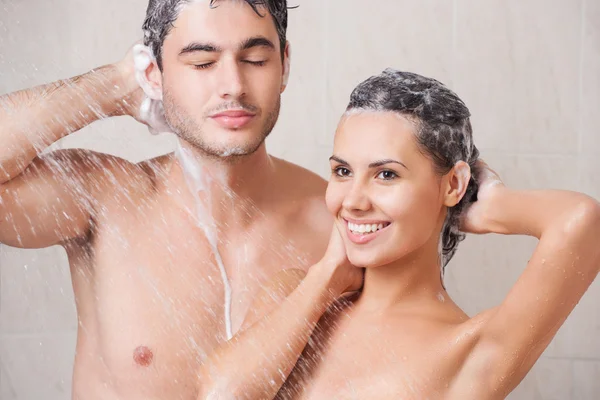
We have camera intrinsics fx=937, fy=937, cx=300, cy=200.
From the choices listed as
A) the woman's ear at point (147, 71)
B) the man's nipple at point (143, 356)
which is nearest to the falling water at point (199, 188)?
the woman's ear at point (147, 71)

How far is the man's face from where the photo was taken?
5.59 ft

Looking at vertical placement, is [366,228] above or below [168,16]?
below

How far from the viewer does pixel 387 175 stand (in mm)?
1466

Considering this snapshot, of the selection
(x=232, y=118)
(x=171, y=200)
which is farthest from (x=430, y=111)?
(x=171, y=200)

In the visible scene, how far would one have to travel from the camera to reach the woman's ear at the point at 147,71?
1.84 m

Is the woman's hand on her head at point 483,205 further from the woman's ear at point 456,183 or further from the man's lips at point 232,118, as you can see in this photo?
the man's lips at point 232,118

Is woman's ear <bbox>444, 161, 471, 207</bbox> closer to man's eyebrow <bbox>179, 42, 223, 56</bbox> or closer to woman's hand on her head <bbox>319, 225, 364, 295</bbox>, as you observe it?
woman's hand on her head <bbox>319, 225, 364, 295</bbox>

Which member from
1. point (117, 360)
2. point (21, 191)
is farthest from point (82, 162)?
point (117, 360)

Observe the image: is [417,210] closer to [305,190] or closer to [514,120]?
[305,190]

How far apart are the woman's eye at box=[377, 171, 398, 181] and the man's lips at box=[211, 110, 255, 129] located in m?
0.36

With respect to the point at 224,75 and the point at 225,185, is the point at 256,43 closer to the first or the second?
the point at 224,75

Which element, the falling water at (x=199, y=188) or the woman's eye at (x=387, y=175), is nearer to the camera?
the woman's eye at (x=387, y=175)

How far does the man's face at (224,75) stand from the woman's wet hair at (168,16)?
0.4 inches

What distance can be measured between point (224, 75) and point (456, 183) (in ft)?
1.56
